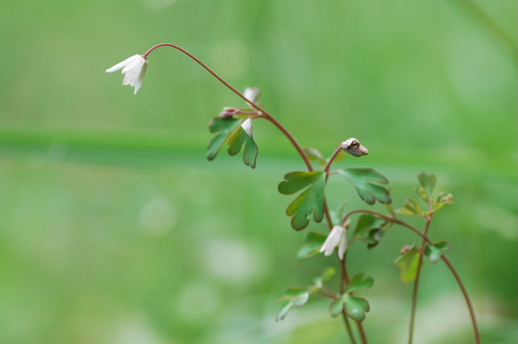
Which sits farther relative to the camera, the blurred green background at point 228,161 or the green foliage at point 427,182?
the blurred green background at point 228,161

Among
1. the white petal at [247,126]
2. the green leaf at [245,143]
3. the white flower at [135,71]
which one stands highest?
the white flower at [135,71]

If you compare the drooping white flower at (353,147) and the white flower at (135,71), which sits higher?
the white flower at (135,71)

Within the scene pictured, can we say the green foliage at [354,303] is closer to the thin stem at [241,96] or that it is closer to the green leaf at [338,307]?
the green leaf at [338,307]

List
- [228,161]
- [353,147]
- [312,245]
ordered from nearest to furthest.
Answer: [353,147], [312,245], [228,161]

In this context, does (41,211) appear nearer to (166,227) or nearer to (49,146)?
(166,227)

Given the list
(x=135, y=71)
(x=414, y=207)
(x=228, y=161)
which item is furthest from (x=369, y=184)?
(x=228, y=161)

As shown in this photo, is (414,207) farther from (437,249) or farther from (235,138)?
(235,138)

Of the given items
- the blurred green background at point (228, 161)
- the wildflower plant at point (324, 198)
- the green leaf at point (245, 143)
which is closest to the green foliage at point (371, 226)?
the wildflower plant at point (324, 198)
